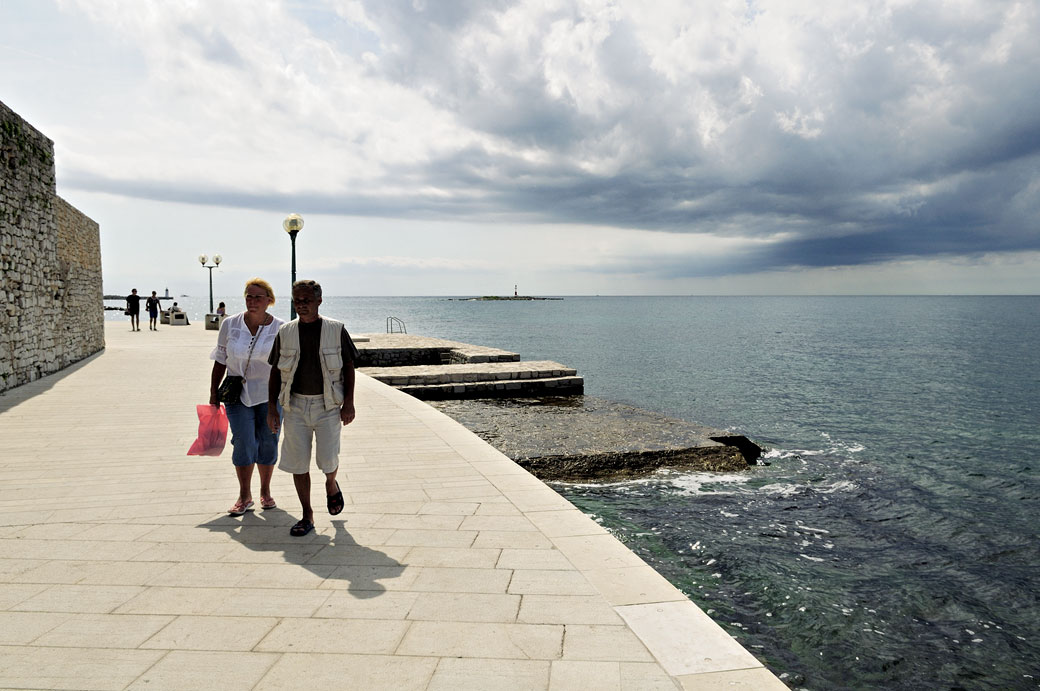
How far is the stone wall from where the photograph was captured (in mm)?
12555

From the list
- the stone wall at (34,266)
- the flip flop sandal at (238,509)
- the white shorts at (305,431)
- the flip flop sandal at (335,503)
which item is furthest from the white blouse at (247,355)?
the stone wall at (34,266)

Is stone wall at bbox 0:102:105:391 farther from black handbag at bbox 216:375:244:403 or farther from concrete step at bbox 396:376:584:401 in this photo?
black handbag at bbox 216:375:244:403

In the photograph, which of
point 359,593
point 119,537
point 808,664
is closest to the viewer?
point 359,593

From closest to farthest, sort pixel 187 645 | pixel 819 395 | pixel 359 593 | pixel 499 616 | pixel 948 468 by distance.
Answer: pixel 187 645
pixel 499 616
pixel 359 593
pixel 948 468
pixel 819 395

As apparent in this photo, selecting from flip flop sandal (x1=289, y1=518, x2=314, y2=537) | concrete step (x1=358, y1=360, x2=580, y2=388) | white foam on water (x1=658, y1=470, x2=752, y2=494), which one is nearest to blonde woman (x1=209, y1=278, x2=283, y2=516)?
flip flop sandal (x1=289, y1=518, x2=314, y2=537)

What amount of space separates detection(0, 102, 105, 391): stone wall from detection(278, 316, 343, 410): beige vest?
35.5ft

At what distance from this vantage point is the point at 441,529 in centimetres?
474

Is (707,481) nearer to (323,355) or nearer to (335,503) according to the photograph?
(335,503)

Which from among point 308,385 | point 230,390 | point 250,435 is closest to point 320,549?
point 308,385

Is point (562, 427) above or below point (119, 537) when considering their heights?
below

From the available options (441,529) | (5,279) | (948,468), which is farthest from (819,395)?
(5,279)

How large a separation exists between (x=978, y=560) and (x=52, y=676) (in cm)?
957

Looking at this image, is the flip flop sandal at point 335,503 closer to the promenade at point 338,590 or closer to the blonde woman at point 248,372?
the promenade at point 338,590

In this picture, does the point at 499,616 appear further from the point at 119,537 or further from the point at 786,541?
the point at 786,541
